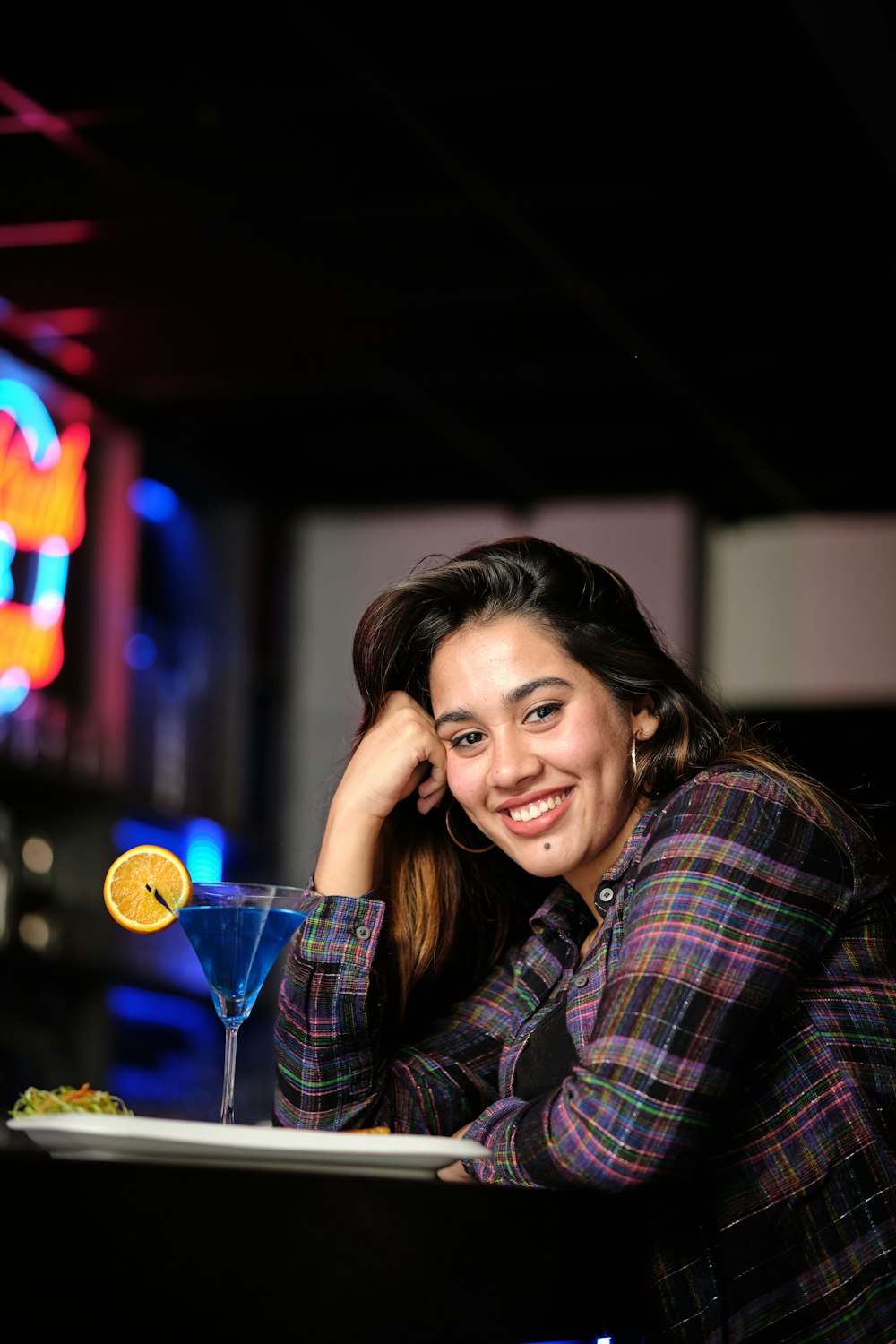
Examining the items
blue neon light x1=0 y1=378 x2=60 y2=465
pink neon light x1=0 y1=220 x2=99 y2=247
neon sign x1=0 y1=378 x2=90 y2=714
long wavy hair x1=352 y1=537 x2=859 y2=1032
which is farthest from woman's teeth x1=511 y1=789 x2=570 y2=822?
blue neon light x1=0 y1=378 x2=60 y2=465

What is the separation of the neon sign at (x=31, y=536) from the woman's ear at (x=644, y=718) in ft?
12.4

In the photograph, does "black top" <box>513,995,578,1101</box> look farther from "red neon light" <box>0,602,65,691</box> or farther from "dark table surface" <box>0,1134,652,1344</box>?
"red neon light" <box>0,602,65,691</box>

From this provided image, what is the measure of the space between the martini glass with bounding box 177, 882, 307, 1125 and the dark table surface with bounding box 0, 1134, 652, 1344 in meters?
0.56

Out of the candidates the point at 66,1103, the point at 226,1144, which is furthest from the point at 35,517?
the point at 226,1144

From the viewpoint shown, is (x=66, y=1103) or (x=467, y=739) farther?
(x=467, y=739)

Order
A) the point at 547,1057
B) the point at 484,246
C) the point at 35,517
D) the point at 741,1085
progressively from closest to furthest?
1. the point at 741,1085
2. the point at 547,1057
3. the point at 484,246
4. the point at 35,517

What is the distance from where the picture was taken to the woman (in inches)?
63.0

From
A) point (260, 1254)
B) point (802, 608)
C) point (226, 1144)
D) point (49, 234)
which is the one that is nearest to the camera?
point (260, 1254)

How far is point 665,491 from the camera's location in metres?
7.02

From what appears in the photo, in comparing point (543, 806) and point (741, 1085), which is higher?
point (543, 806)

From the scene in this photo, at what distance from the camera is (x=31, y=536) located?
19.0ft

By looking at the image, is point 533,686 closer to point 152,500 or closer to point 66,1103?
point 66,1103

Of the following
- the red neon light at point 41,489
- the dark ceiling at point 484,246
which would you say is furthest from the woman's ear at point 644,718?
the red neon light at point 41,489

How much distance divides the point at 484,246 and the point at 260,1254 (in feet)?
13.4
